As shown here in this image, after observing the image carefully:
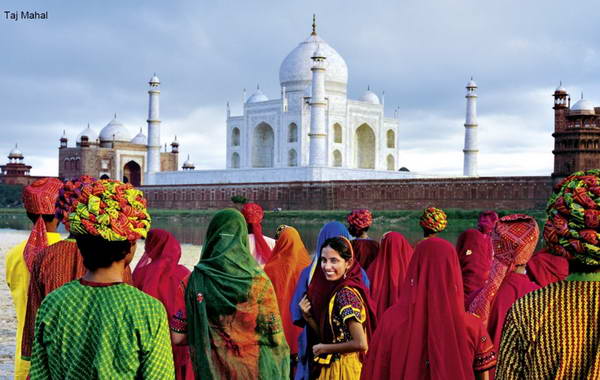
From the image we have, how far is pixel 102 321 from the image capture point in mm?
1825

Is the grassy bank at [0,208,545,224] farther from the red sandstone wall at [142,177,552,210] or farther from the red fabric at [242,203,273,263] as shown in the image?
the red fabric at [242,203,273,263]

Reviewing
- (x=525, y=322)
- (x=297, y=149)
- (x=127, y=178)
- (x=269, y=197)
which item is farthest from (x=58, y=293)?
(x=127, y=178)

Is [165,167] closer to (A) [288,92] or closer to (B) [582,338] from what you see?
(A) [288,92]

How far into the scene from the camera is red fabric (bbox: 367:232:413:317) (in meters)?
3.98

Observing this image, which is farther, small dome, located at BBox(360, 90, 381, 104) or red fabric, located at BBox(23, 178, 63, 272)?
small dome, located at BBox(360, 90, 381, 104)

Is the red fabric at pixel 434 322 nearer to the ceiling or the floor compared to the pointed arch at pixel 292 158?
nearer to the floor

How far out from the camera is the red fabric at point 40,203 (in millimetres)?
3096

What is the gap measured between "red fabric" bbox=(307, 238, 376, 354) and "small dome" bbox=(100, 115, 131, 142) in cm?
4189

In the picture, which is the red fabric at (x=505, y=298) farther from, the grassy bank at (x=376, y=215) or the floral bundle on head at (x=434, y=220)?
the grassy bank at (x=376, y=215)

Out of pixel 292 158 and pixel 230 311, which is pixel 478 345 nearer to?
pixel 230 311

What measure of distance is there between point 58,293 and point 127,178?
42.6 m

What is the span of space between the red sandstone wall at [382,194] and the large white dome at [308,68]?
19.1 feet

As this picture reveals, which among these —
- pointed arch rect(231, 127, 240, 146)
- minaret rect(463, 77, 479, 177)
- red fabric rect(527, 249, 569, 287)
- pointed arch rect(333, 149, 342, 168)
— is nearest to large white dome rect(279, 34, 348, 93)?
pointed arch rect(333, 149, 342, 168)

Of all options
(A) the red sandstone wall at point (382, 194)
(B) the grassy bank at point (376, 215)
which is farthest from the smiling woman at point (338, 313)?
(A) the red sandstone wall at point (382, 194)
